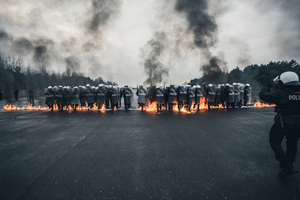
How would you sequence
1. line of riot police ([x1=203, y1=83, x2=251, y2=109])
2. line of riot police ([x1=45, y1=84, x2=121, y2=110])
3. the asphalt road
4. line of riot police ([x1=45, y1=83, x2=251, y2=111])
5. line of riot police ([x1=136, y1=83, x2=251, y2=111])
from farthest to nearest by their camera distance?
line of riot police ([x1=45, y1=84, x2=121, y2=110]) < line of riot police ([x1=203, y1=83, x2=251, y2=109]) < line of riot police ([x1=45, y1=83, x2=251, y2=111]) < line of riot police ([x1=136, y1=83, x2=251, y2=111]) < the asphalt road

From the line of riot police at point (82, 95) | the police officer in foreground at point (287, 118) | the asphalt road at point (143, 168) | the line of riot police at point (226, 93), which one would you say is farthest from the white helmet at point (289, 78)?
the line of riot police at point (82, 95)

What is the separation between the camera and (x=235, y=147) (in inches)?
152

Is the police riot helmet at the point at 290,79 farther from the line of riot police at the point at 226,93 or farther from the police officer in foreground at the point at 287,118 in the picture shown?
the line of riot police at the point at 226,93

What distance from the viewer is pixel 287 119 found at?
2.49 m

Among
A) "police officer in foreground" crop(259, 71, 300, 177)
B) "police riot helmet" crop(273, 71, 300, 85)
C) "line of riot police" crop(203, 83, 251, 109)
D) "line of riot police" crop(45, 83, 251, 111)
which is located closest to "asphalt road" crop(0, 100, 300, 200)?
"police officer in foreground" crop(259, 71, 300, 177)

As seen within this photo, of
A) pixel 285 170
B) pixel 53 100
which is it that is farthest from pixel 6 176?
pixel 53 100

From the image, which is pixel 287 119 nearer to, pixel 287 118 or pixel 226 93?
pixel 287 118

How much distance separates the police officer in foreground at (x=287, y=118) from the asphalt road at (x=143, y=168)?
0.32 metres

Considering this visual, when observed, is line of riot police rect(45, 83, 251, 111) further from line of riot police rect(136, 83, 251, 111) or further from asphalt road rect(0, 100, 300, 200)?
asphalt road rect(0, 100, 300, 200)

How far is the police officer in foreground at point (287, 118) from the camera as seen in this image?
8.15 feet

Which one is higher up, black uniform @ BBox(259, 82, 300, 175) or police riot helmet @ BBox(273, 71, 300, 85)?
police riot helmet @ BBox(273, 71, 300, 85)

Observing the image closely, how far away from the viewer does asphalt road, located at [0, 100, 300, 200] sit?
7.22ft

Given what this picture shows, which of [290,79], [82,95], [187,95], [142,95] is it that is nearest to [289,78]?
[290,79]

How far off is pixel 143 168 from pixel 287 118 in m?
2.77
